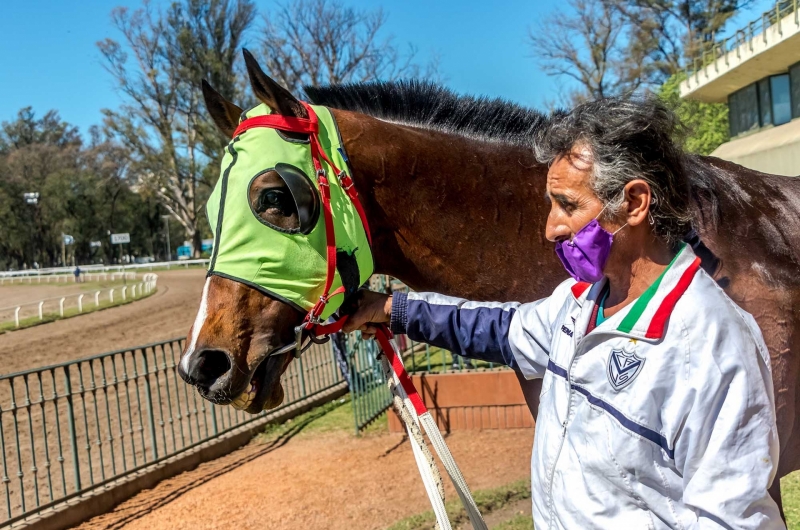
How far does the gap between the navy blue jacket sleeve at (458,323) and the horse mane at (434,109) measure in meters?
0.74

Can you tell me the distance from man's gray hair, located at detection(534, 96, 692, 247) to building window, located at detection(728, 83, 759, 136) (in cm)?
2200

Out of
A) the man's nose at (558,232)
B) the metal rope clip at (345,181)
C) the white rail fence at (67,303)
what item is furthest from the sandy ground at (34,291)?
the man's nose at (558,232)

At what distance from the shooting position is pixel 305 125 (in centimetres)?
207

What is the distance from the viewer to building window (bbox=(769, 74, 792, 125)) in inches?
738

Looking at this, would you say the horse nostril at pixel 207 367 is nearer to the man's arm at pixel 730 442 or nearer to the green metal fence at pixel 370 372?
the man's arm at pixel 730 442

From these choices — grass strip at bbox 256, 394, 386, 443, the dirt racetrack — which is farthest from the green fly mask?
the dirt racetrack

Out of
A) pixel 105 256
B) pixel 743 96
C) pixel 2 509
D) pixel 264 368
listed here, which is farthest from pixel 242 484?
pixel 105 256

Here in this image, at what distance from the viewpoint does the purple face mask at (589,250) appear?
141 cm

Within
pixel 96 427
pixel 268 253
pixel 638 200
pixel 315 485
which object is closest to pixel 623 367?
pixel 638 200

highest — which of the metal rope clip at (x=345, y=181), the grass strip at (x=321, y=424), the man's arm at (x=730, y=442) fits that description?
the metal rope clip at (x=345, y=181)

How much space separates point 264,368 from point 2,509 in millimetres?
5352

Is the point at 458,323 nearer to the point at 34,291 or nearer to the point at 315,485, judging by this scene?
the point at 315,485

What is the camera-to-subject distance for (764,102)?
1983cm

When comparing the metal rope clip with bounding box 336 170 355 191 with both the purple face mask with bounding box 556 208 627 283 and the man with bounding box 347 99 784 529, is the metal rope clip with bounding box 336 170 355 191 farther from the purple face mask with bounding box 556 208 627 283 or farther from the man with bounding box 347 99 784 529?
the purple face mask with bounding box 556 208 627 283
